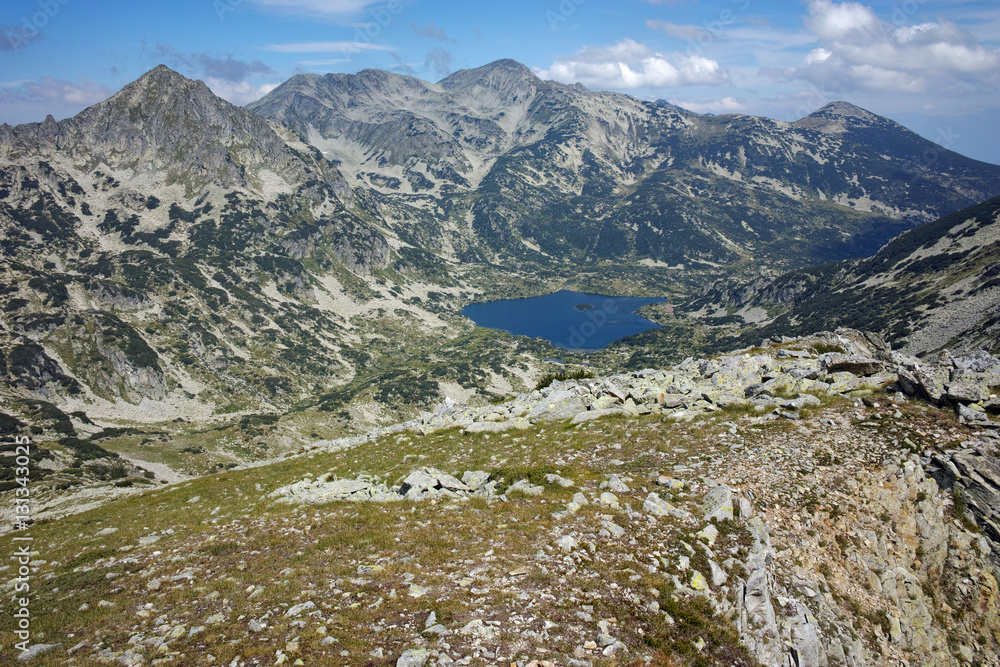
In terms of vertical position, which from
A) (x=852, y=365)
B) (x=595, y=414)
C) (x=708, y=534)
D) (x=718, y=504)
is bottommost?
(x=595, y=414)

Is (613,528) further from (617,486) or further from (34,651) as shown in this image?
(34,651)

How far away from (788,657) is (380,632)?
13.4 meters

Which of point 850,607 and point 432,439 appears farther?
point 432,439

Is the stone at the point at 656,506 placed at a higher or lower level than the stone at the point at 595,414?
higher

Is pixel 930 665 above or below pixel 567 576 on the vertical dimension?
below

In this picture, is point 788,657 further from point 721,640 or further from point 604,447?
point 604,447

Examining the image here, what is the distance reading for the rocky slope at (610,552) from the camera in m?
14.1

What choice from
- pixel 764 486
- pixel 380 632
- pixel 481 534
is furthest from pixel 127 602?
pixel 764 486

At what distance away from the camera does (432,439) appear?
40.2 m

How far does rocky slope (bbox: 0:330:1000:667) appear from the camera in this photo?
14.1m

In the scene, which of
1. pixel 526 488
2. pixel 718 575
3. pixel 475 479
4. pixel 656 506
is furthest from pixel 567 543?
pixel 475 479

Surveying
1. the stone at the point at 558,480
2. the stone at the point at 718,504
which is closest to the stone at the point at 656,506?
the stone at the point at 718,504

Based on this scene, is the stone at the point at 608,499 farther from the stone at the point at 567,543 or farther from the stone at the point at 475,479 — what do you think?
the stone at the point at 475,479

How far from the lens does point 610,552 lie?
1781 centimetres
